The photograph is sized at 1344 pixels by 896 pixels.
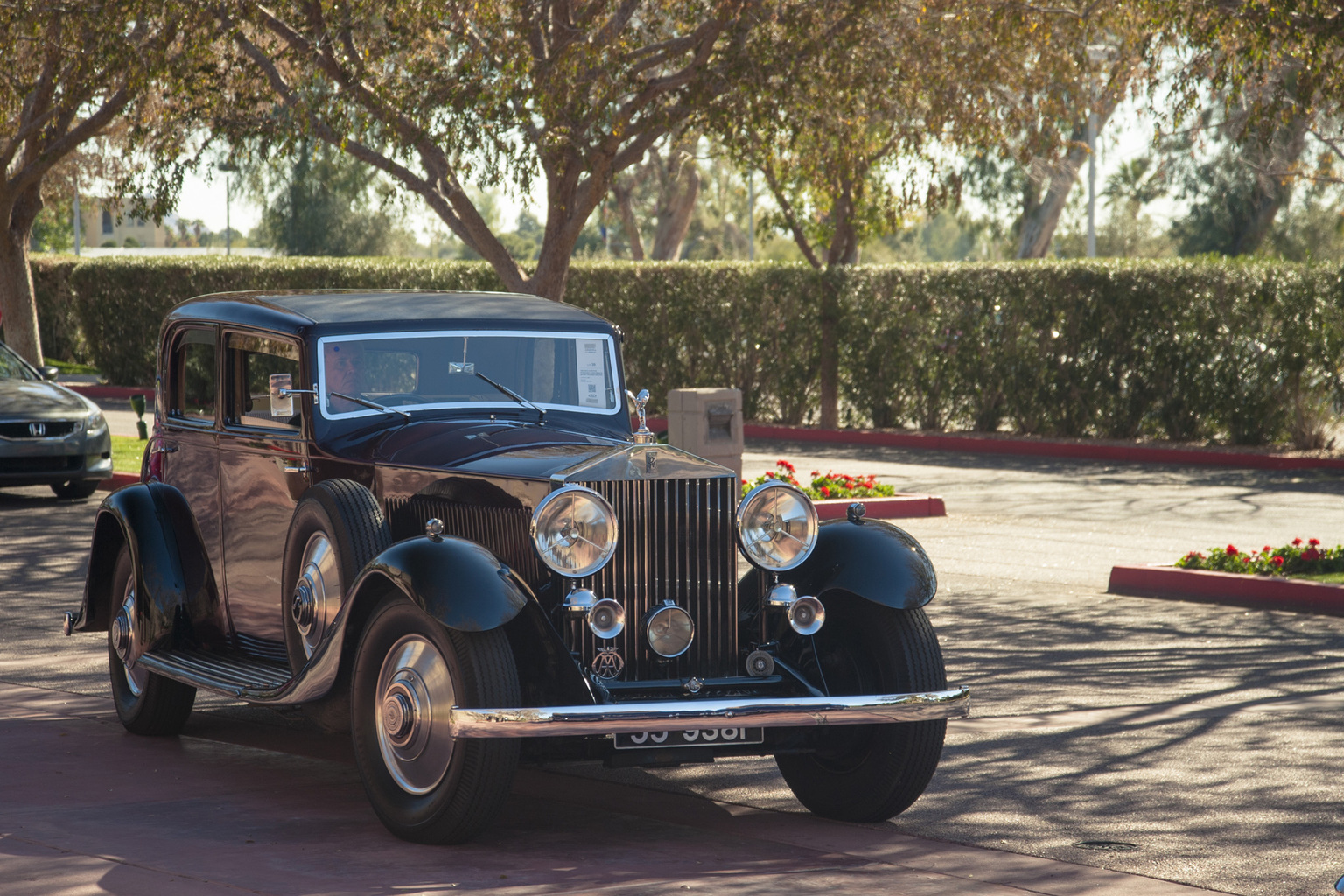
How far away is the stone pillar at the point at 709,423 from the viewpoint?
13.3 metres

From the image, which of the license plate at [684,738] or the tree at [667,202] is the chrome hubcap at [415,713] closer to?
the license plate at [684,738]

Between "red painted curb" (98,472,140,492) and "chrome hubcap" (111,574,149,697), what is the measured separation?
8483mm

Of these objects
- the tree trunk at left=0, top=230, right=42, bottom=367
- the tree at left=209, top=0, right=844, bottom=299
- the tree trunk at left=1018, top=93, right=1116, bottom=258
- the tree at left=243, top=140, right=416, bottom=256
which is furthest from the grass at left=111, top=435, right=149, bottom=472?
the tree at left=243, top=140, right=416, bottom=256

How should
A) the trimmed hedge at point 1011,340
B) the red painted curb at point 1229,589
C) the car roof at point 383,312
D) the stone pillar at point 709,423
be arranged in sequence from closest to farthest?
1. the car roof at point 383,312
2. the red painted curb at point 1229,589
3. the stone pillar at point 709,423
4. the trimmed hedge at point 1011,340

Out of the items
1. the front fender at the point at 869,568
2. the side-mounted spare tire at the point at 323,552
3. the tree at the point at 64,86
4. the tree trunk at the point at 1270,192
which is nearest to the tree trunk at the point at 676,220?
the tree trunk at the point at 1270,192

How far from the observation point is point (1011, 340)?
71.4ft

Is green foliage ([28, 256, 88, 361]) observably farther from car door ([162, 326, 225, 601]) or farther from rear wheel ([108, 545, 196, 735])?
rear wheel ([108, 545, 196, 735])

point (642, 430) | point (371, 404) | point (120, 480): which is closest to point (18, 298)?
point (120, 480)

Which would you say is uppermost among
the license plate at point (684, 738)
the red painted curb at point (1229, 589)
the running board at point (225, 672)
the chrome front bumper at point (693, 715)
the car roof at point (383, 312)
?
the car roof at point (383, 312)

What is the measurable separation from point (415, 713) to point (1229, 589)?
22.2ft

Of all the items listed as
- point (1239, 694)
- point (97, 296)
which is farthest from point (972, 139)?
point (97, 296)

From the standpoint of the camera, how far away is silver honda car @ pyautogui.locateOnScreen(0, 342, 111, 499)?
46.3 ft

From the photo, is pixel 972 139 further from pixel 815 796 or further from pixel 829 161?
pixel 815 796

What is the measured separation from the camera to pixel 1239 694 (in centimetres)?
764
